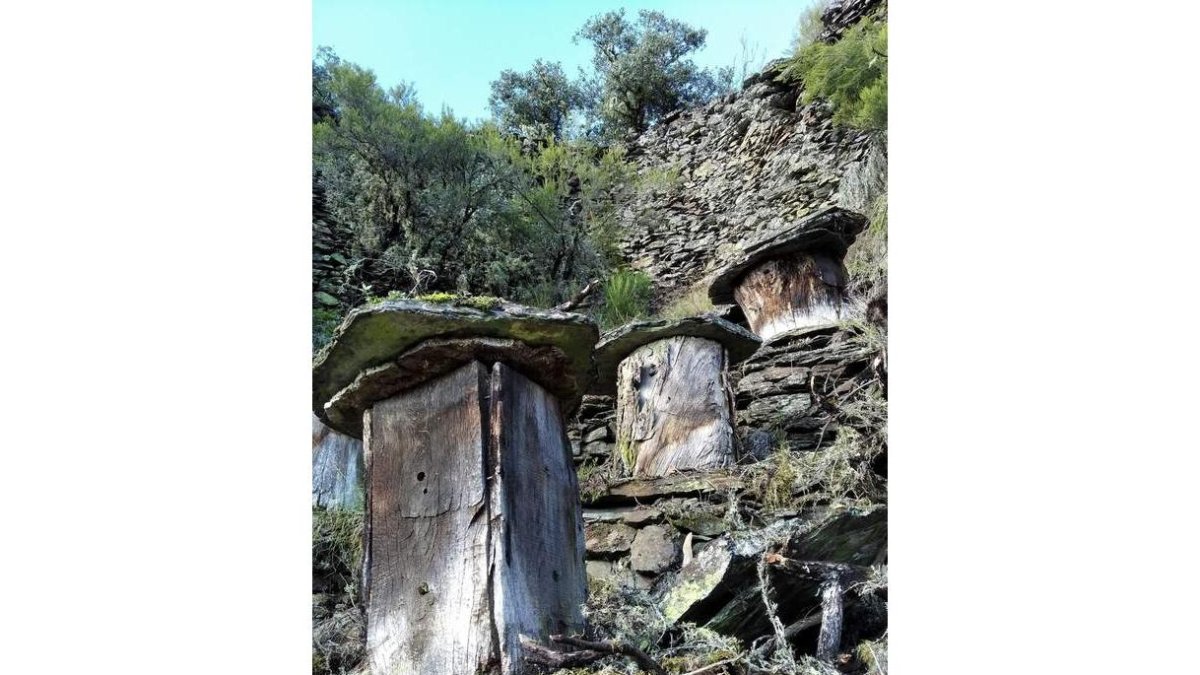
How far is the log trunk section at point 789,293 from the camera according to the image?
1.99 m

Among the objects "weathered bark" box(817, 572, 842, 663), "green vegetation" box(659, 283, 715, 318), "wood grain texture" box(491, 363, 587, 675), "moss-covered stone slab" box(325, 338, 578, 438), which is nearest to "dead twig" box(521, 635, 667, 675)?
"wood grain texture" box(491, 363, 587, 675)

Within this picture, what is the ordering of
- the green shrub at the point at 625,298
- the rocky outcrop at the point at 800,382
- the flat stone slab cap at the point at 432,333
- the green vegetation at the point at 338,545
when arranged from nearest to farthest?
1. the flat stone slab cap at the point at 432,333
2. the green vegetation at the point at 338,545
3. the rocky outcrop at the point at 800,382
4. the green shrub at the point at 625,298

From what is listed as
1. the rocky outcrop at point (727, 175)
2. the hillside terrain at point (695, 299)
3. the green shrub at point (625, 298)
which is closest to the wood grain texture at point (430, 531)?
the hillside terrain at point (695, 299)

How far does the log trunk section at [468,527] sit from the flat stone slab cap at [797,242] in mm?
648

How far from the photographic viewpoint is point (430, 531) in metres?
1.43

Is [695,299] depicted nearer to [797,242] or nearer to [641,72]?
[797,242]

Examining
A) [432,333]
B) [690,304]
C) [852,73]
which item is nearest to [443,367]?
[432,333]

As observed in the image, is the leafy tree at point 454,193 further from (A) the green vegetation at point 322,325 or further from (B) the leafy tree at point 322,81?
(A) the green vegetation at point 322,325

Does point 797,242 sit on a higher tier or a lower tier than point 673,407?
higher

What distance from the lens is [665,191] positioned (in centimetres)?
203

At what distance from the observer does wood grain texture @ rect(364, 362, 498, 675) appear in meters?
1.37

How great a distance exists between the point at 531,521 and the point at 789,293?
2.91 feet
